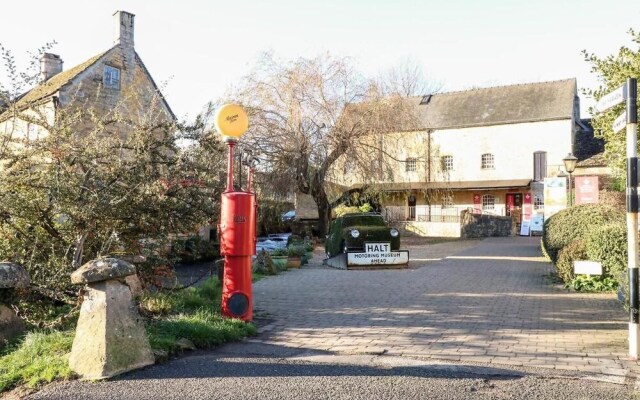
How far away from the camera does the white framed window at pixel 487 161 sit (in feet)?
120

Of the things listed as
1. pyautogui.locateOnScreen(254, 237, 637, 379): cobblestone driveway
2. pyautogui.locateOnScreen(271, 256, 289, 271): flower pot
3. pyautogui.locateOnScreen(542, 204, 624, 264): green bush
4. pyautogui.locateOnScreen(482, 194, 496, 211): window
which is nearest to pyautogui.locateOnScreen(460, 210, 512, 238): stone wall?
pyautogui.locateOnScreen(482, 194, 496, 211): window

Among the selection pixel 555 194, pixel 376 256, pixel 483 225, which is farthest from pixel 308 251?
pixel 483 225

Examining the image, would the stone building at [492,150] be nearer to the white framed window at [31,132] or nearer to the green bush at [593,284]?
the green bush at [593,284]

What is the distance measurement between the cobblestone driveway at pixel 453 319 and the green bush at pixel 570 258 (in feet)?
1.33

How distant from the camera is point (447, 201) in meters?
35.0

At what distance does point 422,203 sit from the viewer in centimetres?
3688

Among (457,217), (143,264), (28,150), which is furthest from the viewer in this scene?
(457,217)

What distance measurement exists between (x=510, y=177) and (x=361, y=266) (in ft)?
80.4

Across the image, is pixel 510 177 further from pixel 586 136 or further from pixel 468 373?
pixel 468 373

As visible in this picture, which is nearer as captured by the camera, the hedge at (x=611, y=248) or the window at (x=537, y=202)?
the hedge at (x=611, y=248)

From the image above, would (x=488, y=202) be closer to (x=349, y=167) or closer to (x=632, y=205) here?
(x=349, y=167)

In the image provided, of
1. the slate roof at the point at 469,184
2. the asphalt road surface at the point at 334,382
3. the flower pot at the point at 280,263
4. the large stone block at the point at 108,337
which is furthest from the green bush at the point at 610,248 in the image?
the slate roof at the point at 469,184

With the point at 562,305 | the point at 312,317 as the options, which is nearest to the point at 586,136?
the point at 562,305

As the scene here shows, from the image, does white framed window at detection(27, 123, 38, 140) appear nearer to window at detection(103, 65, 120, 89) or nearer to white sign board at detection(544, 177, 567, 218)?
white sign board at detection(544, 177, 567, 218)
